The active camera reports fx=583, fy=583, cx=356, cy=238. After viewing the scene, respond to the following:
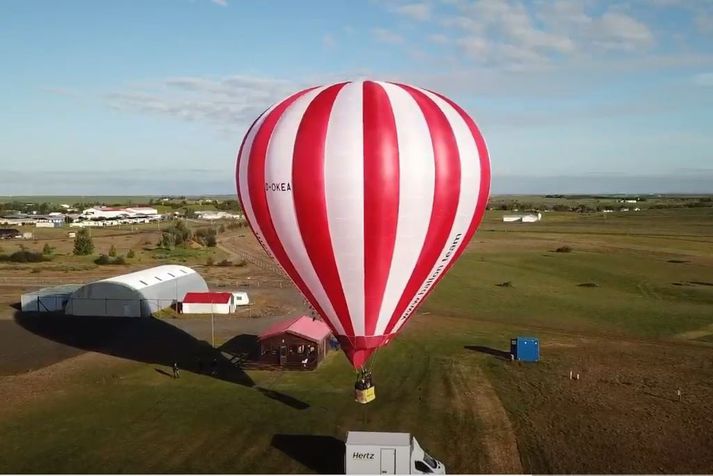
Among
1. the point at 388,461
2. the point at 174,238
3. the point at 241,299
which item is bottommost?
the point at 241,299

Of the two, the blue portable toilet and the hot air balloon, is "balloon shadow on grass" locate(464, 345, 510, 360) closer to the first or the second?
the blue portable toilet

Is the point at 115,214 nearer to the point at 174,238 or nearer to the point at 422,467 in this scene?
the point at 174,238

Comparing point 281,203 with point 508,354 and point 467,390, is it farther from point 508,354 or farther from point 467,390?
point 508,354

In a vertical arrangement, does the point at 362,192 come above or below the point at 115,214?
above

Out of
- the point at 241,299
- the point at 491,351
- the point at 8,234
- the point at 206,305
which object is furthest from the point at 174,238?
the point at 491,351

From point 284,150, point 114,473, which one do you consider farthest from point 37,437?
point 284,150
